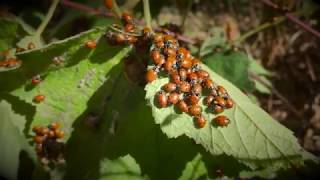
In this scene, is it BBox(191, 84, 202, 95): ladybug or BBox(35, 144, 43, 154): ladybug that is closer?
BBox(191, 84, 202, 95): ladybug

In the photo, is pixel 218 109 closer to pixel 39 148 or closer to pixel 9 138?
pixel 39 148

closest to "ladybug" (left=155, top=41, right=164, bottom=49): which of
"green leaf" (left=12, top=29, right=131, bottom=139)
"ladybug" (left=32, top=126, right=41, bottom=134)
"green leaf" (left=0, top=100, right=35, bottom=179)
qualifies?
"green leaf" (left=12, top=29, right=131, bottom=139)

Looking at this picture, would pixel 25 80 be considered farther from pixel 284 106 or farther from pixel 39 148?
pixel 284 106

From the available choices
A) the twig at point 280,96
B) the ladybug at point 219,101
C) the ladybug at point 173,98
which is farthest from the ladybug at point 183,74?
the twig at point 280,96

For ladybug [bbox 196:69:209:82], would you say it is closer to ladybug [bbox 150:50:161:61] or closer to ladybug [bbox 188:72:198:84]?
ladybug [bbox 188:72:198:84]

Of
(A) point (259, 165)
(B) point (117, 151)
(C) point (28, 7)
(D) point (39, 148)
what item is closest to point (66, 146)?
(D) point (39, 148)

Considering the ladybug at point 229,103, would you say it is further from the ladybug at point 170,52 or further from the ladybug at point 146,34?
the ladybug at point 146,34

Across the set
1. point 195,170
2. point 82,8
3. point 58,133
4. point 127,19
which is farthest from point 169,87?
point 82,8
